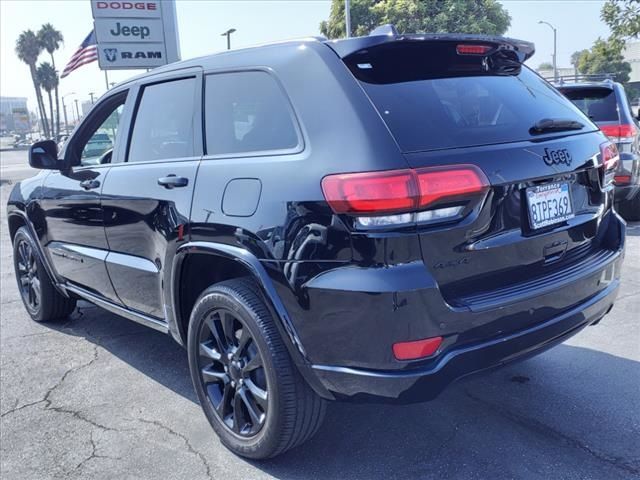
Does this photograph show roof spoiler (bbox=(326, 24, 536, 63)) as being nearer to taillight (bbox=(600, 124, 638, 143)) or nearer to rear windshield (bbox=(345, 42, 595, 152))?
rear windshield (bbox=(345, 42, 595, 152))

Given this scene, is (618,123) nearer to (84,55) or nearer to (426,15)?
(84,55)

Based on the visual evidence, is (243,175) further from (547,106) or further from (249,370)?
(547,106)

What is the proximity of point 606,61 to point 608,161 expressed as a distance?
892 inches

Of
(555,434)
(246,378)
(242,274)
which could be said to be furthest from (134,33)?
(555,434)

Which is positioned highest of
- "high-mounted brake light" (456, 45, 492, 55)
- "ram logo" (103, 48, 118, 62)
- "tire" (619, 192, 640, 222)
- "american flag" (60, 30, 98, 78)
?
"american flag" (60, 30, 98, 78)

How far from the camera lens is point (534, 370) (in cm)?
364

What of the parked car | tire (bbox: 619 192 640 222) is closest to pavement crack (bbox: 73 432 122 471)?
the parked car

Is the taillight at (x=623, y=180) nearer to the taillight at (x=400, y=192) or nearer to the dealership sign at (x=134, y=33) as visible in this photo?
the taillight at (x=400, y=192)

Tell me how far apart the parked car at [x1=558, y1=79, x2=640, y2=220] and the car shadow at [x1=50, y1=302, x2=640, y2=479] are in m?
3.91

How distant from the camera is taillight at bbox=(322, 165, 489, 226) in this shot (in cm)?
215

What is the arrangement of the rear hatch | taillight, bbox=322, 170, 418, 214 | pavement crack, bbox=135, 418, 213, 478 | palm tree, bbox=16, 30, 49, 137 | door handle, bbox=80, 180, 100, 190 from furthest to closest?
palm tree, bbox=16, 30, 49, 137 < door handle, bbox=80, 180, 100, 190 < pavement crack, bbox=135, 418, 213, 478 < the rear hatch < taillight, bbox=322, 170, 418, 214

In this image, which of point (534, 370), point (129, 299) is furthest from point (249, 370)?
point (534, 370)

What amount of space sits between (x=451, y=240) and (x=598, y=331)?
256 centimetres

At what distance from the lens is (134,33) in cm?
1349
